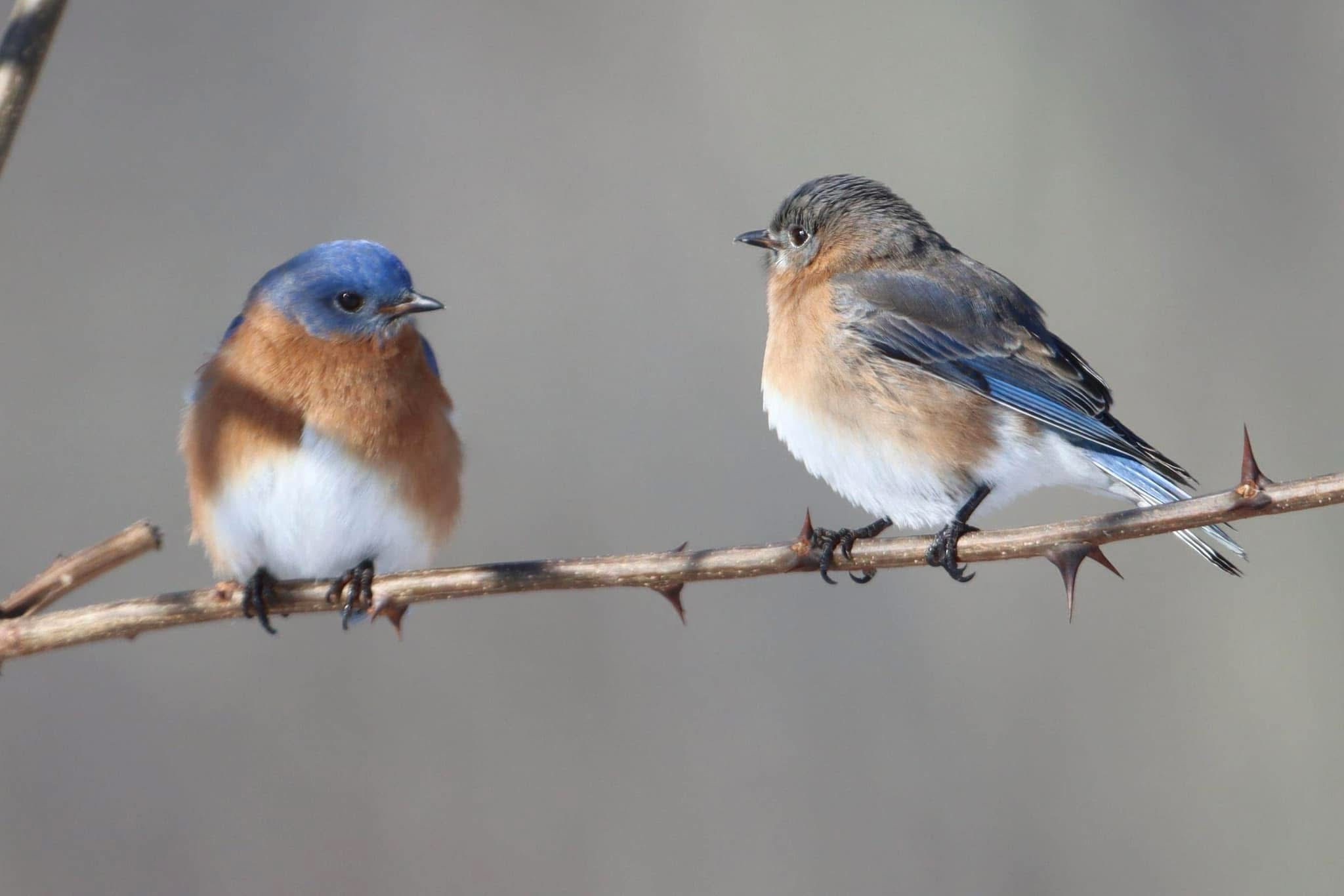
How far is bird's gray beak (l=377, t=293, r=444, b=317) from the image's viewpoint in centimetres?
181

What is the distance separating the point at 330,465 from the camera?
1.99 meters

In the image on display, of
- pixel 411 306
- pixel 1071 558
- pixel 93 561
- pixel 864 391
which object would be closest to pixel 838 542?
pixel 864 391

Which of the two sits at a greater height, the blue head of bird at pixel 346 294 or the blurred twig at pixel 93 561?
the blue head of bird at pixel 346 294

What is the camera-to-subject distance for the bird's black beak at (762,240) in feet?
7.04

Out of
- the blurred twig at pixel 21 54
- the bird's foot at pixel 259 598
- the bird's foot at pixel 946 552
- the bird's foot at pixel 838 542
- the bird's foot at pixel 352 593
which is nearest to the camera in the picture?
the blurred twig at pixel 21 54

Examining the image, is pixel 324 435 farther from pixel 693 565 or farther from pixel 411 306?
pixel 693 565

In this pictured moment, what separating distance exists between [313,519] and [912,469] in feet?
3.24

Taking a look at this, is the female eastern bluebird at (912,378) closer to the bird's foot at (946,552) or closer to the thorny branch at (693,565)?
the bird's foot at (946,552)

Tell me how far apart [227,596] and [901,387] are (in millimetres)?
1194

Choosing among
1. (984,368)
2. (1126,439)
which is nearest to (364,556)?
(984,368)

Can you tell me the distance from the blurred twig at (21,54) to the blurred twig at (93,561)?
0.42 metres

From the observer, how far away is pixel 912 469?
2035 mm

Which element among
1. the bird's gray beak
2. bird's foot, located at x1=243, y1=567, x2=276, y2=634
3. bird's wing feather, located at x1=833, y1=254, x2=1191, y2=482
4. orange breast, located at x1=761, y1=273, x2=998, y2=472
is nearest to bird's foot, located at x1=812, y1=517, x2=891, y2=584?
orange breast, located at x1=761, y1=273, x2=998, y2=472

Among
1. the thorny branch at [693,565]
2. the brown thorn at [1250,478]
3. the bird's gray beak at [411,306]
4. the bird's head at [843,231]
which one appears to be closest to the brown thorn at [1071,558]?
the thorny branch at [693,565]
